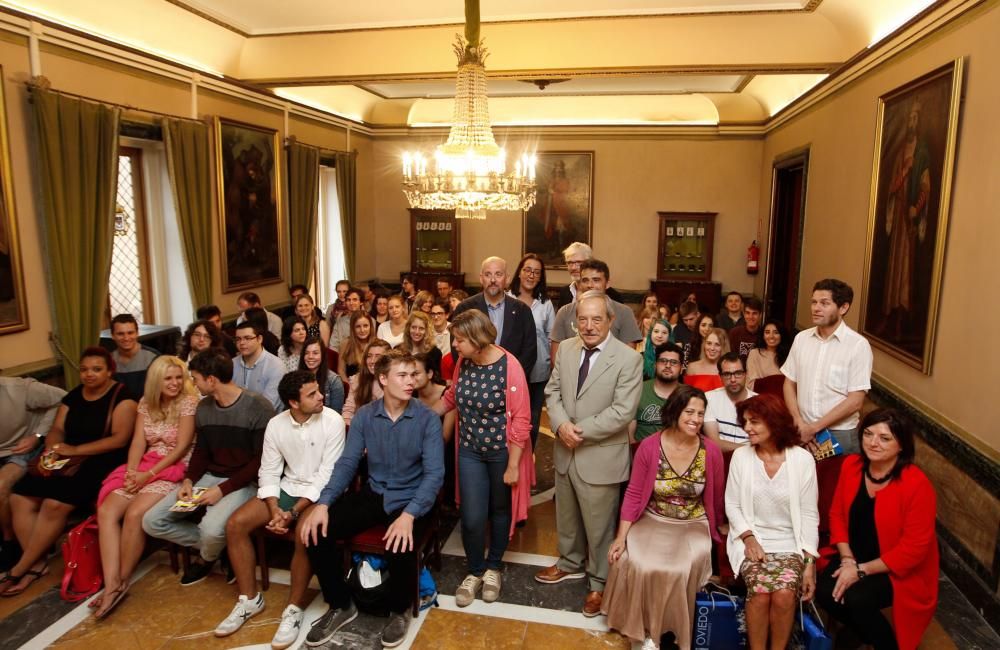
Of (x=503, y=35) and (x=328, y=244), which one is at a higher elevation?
(x=503, y=35)

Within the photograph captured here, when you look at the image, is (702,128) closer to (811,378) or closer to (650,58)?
(650,58)

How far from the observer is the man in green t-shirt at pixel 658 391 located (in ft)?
14.0

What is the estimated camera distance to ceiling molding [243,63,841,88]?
6250mm

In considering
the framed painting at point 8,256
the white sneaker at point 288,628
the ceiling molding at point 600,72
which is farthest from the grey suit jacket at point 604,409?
the framed painting at point 8,256

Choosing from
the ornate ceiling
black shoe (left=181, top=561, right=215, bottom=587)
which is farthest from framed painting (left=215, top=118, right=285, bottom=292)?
black shoe (left=181, top=561, right=215, bottom=587)

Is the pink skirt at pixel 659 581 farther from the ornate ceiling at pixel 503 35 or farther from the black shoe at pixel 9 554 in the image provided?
the ornate ceiling at pixel 503 35

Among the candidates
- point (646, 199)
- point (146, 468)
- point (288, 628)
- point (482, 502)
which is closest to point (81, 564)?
point (146, 468)

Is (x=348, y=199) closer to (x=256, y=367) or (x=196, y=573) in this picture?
(x=256, y=367)

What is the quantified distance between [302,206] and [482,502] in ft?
21.1

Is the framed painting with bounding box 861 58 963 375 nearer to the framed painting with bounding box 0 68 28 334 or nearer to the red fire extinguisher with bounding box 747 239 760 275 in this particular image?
the red fire extinguisher with bounding box 747 239 760 275

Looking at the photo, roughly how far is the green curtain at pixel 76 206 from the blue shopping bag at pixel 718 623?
17.2ft

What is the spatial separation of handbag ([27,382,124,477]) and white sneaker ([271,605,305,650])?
190cm

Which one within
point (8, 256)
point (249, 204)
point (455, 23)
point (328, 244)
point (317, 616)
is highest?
point (455, 23)

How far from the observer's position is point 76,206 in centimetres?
534
